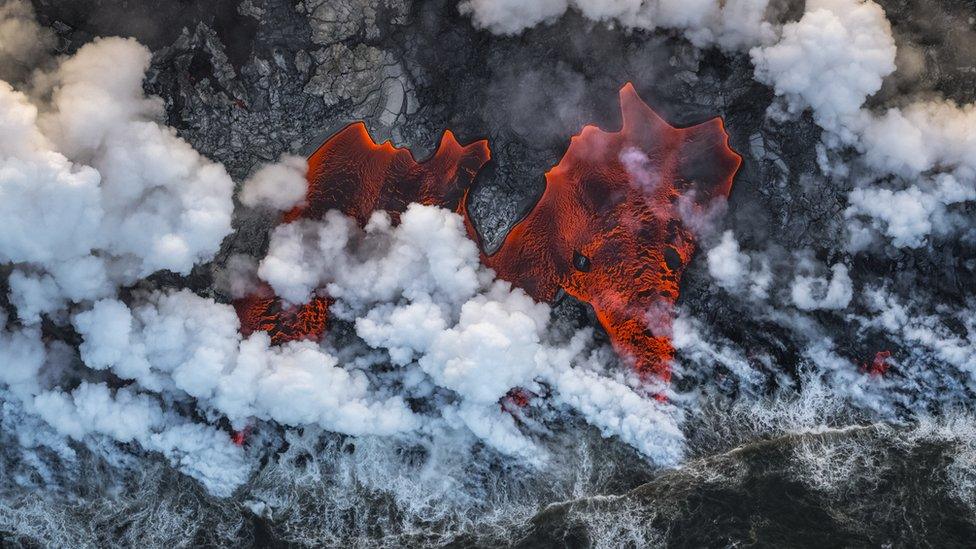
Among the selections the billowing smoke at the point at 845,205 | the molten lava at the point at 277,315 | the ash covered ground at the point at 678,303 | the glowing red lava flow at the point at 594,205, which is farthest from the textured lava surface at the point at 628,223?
the molten lava at the point at 277,315

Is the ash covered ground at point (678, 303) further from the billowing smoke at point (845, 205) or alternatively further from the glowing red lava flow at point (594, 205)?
the glowing red lava flow at point (594, 205)

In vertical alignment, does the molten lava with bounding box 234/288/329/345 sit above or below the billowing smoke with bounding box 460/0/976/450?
below

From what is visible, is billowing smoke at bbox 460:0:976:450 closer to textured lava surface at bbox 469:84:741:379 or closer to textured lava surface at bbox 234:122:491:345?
textured lava surface at bbox 469:84:741:379

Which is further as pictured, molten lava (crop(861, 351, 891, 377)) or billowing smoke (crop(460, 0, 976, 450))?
molten lava (crop(861, 351, 891, 377))

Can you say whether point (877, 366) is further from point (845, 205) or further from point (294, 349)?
point (294, 349)

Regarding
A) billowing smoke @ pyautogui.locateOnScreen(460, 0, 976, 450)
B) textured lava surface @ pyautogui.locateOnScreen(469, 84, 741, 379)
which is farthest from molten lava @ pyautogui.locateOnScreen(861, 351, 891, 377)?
textured lava surface @ pyautogui.locateOnScreen(469, 84, 741, 379)

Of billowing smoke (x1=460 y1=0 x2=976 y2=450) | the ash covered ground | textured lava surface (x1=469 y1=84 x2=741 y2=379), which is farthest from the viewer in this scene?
textured lava surface (x1=469 y1=84 x2=741 y2=379)
